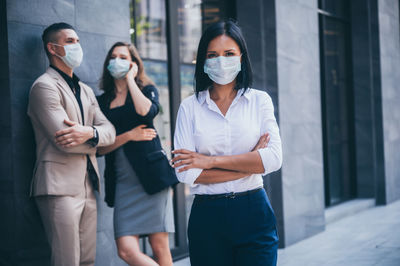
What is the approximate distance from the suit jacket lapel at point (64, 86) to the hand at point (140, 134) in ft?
1.45

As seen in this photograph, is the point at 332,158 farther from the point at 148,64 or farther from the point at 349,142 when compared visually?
the point at 148,64

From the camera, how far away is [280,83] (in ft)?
21.7

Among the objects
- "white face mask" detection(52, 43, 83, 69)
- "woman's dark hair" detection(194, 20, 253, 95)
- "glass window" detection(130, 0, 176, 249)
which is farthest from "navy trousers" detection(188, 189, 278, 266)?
"glass window" detection(130, 0, 176, 249)

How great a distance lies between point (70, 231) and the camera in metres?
3.68

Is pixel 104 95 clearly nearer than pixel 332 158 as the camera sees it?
Yes

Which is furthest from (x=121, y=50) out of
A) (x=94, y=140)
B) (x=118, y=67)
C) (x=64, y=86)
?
(x=94, y=140)

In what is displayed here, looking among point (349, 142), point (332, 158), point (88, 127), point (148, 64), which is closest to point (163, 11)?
point (148, 64)

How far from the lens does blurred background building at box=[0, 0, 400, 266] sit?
3.95 metres

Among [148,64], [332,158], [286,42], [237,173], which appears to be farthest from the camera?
[332,158]

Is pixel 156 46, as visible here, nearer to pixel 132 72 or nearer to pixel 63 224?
pixel 132 72

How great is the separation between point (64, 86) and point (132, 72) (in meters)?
0.64

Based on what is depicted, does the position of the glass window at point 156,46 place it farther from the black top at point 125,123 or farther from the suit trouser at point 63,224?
the suit trouser at point 63,224

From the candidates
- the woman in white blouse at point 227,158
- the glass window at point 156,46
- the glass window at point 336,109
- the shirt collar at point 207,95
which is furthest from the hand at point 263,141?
the glass window at point 336,109

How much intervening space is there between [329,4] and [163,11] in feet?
14.1
